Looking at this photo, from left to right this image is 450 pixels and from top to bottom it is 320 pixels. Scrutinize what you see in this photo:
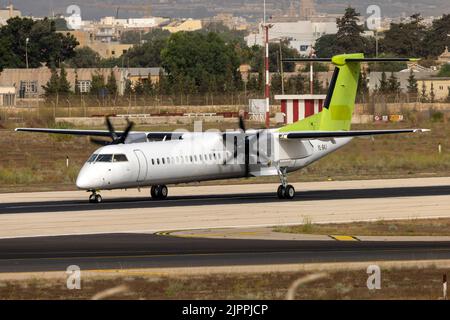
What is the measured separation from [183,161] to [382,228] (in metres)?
11.3

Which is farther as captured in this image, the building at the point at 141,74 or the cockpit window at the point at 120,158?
the building at the point at 141,74

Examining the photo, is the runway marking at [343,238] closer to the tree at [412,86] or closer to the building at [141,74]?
the tree at [412,86]

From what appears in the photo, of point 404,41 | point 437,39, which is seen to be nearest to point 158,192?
point 404,41

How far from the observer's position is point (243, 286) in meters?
23.5

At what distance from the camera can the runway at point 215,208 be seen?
3531cm

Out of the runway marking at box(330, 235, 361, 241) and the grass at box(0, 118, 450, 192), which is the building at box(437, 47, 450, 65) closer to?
the grass at box(0, 118, 450, 192)

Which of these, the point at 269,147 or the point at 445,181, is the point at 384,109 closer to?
the point at 445,181

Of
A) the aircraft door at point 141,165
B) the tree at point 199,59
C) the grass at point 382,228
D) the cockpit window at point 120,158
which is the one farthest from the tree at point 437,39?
the grass at point 382,228

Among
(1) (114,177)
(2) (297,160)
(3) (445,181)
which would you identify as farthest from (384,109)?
(1) (114,177)

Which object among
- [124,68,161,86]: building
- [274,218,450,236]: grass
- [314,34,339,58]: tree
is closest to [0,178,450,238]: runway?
[274,218,450,236]: grass

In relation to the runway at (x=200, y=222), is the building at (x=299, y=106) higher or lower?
higher

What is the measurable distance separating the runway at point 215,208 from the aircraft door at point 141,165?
43.7 inches

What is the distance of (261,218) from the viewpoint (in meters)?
37.2

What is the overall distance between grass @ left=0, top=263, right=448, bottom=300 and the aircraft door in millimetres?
17030
